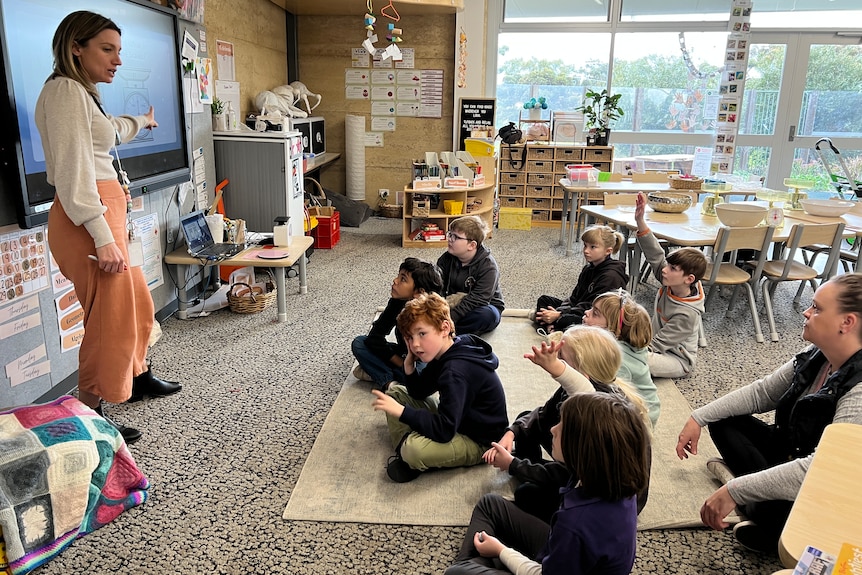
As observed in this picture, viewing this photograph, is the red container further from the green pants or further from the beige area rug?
the green pants

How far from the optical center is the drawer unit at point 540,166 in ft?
23.5

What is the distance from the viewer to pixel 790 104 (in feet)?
24.1

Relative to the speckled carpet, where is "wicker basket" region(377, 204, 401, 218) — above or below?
above

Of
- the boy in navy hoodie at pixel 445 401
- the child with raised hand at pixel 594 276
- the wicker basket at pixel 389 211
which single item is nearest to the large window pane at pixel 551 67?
the wicker basket at pixel 389 211

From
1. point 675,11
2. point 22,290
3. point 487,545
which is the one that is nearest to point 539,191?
point 675,11

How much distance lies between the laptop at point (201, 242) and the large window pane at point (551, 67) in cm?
468

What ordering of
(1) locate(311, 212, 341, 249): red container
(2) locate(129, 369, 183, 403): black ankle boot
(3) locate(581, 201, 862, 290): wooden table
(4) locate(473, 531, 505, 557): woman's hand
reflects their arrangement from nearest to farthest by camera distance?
(4) locate(473, 531, 505, 557): woman's hand < (2) locate(129, 369, 183, 403): black ankle boot < (3) locate(581, 201, 862, 290): wooden table < (1) locate(311, 212, 341, 249): red container

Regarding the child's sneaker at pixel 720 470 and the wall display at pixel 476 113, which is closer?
the child's sneaker at pixel 720 470

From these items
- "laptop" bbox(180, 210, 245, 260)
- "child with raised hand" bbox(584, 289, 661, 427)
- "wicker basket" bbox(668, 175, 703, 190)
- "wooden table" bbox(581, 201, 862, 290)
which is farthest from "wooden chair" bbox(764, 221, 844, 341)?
"laptop" bbox(180, 210, 245, 260)

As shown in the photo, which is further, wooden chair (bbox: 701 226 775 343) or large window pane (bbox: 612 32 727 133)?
large window pane (bbox: 612 32 727 133)

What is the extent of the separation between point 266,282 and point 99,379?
211cm

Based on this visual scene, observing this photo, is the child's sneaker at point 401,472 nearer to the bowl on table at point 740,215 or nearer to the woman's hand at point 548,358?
the woman's hand at point 548,358

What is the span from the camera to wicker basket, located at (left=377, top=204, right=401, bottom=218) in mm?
7453

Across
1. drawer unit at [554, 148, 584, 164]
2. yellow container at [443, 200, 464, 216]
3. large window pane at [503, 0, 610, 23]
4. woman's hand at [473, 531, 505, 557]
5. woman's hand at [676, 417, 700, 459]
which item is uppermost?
large window pane at [503, 0, 610, 23]
